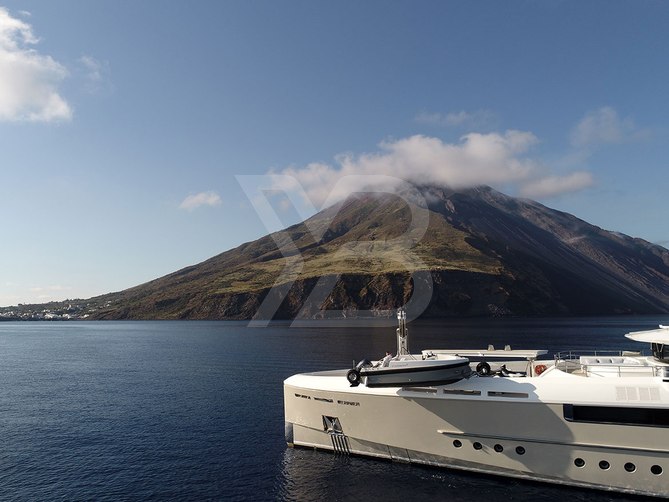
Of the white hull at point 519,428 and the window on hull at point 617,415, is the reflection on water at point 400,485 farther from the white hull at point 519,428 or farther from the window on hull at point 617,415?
the window on hull at point 617,415

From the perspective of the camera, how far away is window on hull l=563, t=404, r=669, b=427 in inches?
986

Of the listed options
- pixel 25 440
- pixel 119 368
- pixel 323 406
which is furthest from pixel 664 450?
pixel 119 368

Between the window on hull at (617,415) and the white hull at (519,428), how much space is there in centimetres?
10

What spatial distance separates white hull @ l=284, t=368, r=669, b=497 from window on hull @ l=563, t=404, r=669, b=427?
101mm

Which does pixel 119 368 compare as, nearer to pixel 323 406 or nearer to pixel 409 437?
pixel 323 406

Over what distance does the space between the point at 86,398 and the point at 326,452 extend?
3797 centimetres

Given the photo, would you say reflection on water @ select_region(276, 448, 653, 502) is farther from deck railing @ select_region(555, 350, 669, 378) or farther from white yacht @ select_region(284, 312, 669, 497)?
deck railing @ select_region(555, 350, 669, 378)

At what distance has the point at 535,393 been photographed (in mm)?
27547

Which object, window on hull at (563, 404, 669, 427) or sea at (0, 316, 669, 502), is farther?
sea at (0, 316, 669, 502)

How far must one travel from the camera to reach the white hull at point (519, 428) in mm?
25391

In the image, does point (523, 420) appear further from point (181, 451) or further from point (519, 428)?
point (181, 451)

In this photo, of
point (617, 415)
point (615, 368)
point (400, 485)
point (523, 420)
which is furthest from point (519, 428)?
point (400, 485)

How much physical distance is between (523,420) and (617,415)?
4.93m

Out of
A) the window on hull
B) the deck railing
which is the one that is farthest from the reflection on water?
the deck railing
